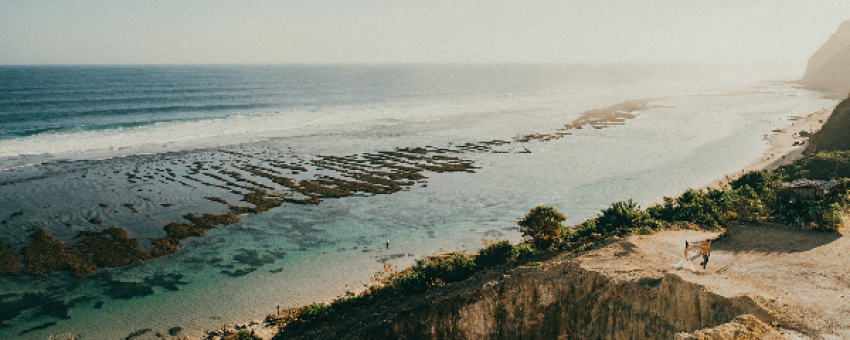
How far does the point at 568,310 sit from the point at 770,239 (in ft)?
38.6

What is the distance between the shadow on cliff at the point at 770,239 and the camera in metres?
18.3

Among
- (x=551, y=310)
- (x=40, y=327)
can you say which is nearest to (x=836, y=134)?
(x=551, y=310)

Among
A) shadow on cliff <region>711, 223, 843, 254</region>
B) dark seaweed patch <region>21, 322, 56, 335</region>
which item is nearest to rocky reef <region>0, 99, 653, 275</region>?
dark seaweed patch <region>21, 322, 56, 335</region>

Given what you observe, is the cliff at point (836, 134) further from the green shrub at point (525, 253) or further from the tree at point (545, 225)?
the green shrub at point (525, 253)

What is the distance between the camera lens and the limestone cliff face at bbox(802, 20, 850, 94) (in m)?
115

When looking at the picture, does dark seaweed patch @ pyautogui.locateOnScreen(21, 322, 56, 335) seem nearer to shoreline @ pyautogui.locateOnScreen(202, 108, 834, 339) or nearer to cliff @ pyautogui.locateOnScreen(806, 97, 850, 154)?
shoreline @ pyautogui.locateOnScreen(202, 108, 834, 339)

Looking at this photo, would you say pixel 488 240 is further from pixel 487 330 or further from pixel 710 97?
pixel 710 97

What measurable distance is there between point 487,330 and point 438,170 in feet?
97.2

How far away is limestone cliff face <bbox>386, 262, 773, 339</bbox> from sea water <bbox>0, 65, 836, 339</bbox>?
26.4 ft

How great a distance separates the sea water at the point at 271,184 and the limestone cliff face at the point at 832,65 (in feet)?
133

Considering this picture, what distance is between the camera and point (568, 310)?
15406mm

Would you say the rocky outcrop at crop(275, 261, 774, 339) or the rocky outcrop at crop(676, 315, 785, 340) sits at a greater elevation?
the rocky outcrop at crop(676, 315, 785, 340)

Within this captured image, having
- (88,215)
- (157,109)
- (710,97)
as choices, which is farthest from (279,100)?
(710,97)

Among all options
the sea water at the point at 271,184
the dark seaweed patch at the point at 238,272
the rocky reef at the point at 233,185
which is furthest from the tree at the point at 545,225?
the rocky reef at the point at 233,185
